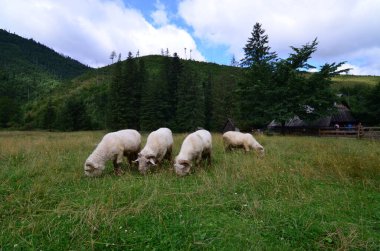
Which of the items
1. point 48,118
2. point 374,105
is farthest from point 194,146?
point 48,118

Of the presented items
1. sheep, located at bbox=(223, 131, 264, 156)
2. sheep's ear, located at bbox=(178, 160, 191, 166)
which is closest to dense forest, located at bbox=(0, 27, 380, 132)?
sheep, located at bbox=(223, 131, 264, 156)

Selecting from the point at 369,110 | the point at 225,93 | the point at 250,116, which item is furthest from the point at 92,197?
the point at 225,93

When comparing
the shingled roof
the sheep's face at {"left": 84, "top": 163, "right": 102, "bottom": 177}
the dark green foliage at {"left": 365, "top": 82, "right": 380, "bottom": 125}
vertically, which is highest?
the dark green foliage at {"left": 365, "top": 82, "right": 380, "bottom": 125}

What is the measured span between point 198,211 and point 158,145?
5.12 m

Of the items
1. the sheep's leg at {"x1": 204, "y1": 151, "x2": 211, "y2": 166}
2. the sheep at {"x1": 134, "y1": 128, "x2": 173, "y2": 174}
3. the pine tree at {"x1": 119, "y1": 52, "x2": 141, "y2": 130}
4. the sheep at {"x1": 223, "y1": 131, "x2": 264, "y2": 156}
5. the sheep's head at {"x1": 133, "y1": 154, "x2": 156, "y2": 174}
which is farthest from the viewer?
the pine tree at {"x1": 119, "y1": 52, "x2": 141, "y2": 130}

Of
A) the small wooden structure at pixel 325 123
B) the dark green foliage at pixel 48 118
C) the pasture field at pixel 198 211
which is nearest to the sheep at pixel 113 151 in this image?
the pasture field at pixel 198 211

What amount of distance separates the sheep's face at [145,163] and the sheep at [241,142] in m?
5.92

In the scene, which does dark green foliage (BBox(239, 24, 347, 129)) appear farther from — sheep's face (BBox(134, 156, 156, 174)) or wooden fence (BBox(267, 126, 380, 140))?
sheep's face (BBox(134, 156, 156, 174))

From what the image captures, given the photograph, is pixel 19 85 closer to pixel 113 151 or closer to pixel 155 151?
pixel 113 151

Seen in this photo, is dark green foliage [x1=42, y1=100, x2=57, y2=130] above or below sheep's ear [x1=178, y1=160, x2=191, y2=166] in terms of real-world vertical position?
above

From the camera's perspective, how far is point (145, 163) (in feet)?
30.9

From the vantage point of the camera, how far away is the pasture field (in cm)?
448

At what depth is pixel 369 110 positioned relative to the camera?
4244 cm

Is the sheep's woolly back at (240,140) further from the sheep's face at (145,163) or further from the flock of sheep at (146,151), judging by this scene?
the sheep's face at (145,163)
